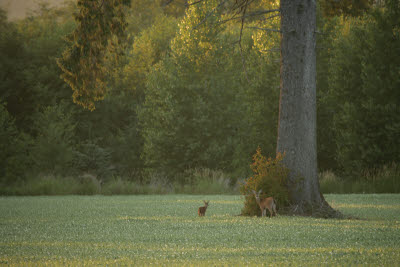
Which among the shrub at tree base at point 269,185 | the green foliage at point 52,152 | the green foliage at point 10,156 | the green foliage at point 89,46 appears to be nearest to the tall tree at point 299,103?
the shrub at tree base at point 269,185

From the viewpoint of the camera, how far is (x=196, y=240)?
8953 mm

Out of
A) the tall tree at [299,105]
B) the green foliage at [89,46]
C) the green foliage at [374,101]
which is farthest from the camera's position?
the green foliage at [374,101]

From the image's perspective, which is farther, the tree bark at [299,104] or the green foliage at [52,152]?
the green foliage at [52,152]

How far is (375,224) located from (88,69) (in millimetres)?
7939

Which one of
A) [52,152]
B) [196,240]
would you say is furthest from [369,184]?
[52,152]

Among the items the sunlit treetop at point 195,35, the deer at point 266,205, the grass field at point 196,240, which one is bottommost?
the grass field at point 196,240

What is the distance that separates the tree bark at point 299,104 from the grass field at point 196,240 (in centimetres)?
115

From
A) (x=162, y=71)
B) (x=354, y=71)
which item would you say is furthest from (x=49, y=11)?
(x=354, y=71)

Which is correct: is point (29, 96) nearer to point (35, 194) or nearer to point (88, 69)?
point (35, 194)

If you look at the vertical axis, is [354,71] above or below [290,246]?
above

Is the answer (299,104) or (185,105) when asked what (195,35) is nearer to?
(185,105)

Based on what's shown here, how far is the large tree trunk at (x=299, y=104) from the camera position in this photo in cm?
1334

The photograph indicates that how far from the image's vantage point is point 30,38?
4778cm

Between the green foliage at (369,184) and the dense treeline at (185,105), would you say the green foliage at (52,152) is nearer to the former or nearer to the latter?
the dense treeline at (185,105)
